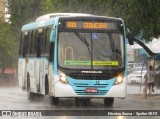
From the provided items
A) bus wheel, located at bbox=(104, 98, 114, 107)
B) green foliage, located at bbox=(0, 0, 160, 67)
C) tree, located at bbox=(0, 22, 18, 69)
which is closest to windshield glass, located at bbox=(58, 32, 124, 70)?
bus wheel, located at bbox=(104, 98, 114, 107)

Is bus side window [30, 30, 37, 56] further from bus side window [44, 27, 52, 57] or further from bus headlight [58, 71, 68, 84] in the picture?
bus headlight [58, 71, 68, 84]

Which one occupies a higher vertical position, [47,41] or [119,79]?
[47,41]

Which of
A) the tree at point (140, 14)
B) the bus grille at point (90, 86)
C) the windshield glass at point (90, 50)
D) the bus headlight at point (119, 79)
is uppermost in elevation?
the tree at point (140, 14)

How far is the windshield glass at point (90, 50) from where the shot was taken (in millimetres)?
20141

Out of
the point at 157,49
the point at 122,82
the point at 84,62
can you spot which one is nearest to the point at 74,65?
the point at 84,62

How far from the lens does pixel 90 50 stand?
→ 66.6 ft

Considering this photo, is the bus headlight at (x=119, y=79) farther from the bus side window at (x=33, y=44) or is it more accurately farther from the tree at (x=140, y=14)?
the tree at (x=140, y=14)

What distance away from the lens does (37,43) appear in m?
23.3

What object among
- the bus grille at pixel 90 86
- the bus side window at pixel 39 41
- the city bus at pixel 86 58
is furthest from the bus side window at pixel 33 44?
the bus grille at pixel 90 86

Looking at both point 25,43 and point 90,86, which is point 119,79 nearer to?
point 90,86

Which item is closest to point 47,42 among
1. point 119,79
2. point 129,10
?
point 119,79

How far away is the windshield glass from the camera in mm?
20141

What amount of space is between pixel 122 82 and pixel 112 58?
3.03ft

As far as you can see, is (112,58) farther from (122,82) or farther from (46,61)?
(46,61)
